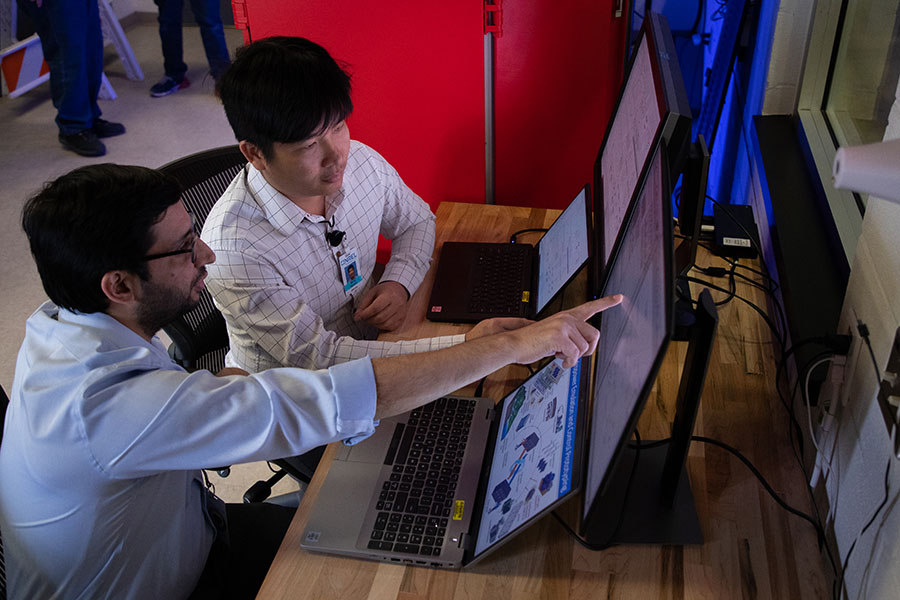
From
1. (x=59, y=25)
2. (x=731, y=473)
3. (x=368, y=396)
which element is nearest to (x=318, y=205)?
(x=368, y=396)

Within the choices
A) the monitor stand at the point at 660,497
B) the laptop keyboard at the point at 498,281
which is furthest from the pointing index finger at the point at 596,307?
the laptop keyboard at the point at 498,281

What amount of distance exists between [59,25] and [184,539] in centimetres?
358

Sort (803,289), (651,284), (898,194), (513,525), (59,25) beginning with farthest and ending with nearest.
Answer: (59,25)
(803,289)
(513,525)
(651,284)
(898,194)

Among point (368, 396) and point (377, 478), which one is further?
point (377, 478)

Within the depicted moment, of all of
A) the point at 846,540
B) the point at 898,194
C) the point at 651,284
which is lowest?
the point at 846,540

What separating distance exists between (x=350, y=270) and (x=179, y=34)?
375cm

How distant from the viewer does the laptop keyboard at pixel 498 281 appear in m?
1.65

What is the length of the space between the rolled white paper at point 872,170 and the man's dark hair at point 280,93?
99cm

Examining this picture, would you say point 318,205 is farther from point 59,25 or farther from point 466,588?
point 59,25

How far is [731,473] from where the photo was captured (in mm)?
1239

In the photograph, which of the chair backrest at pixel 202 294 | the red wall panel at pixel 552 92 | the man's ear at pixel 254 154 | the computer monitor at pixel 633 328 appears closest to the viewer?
the computer monitor at pixel 633 328

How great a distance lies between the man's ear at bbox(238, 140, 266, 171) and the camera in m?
1.49

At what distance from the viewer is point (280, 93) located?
1.41 m

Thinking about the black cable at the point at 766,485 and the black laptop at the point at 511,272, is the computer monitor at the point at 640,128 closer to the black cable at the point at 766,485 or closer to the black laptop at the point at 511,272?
the black laptop at the point at 511,272
